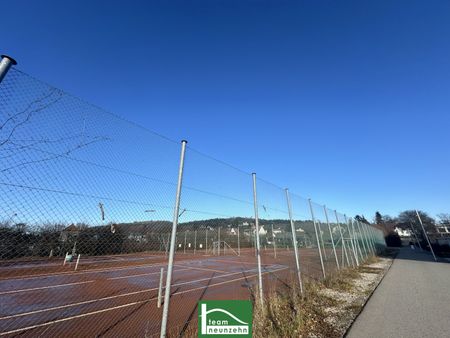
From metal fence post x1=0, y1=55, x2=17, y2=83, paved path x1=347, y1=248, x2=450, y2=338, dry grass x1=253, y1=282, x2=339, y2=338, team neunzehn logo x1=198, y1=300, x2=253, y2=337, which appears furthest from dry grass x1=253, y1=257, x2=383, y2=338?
metal fence post x1=0, y1=55, x2=17, y2=83

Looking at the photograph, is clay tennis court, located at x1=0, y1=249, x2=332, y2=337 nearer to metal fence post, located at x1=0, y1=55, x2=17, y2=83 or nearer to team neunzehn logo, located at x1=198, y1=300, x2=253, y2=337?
metal fence post, located at x1=0, y1=55, x2=17, y2=83

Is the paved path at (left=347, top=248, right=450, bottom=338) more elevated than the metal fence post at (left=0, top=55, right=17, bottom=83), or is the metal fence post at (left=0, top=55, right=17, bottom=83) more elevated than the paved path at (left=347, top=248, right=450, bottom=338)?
the metal fence post at (left=0, top=55, right=17, bottom=83)

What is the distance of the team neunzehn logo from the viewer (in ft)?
8.16

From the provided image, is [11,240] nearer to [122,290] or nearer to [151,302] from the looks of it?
[151,302]

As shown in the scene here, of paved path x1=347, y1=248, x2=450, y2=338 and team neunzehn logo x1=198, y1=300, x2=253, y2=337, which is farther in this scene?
paved path x1=347, y1=248, x2=450, y2=338

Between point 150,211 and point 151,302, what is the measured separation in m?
5.41

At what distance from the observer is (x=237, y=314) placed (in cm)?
249

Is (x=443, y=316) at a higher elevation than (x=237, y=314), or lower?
lower

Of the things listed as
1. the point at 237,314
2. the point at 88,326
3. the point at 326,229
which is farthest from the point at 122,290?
the point at 326,229

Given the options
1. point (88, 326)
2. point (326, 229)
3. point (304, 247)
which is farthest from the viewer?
point (304, 247)

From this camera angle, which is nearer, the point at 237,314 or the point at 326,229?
the point at 237,314

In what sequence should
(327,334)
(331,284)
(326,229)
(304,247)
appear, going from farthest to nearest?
(304,247) → (326,229) → (331,284) → (327,334)

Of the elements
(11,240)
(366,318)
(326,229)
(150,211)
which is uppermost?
(326,229)

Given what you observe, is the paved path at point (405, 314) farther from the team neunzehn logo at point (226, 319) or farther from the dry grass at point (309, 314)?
the team neunzehn logo at point (226, 319)
